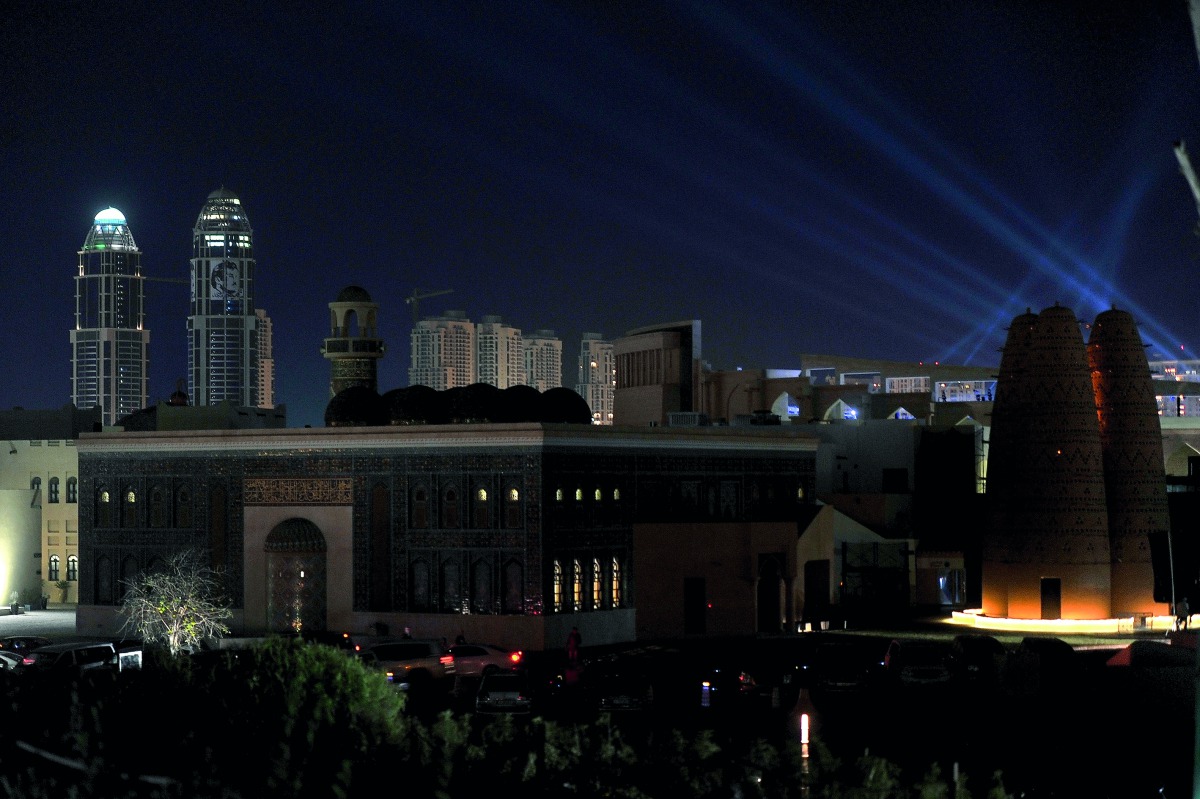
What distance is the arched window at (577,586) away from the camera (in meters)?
44.2

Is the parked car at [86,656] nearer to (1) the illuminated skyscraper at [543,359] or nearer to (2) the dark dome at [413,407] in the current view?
(2) the dark dome at [413,407]


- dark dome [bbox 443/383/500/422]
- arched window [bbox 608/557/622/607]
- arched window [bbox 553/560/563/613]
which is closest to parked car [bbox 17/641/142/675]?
arched window [bbox 553/560/563/613]

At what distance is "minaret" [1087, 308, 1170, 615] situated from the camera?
2053 inches

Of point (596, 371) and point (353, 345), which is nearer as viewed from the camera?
point (353, 345)

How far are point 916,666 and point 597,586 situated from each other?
12.4m

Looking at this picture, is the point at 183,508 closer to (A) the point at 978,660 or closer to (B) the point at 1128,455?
(A) the point at 978,660

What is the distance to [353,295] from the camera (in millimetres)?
56375

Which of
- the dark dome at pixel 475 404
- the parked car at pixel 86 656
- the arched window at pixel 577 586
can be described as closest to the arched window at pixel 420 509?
the dark dome at pixel 475 404

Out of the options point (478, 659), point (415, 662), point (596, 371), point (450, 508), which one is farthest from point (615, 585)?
point (596, 371)

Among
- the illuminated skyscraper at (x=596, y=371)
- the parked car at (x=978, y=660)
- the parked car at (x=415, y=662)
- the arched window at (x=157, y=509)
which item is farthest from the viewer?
the illuminated skyscraper at (x=596, y=371)

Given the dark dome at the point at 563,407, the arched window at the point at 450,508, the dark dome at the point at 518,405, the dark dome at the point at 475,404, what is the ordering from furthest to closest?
the dark dome at the point at 563,407 < the dark dome at the point at 518,405 < the dark dome at the point at 475,404 < the arched window at the point at 450,508

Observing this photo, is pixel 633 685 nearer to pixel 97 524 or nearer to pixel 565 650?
pixel 565 650

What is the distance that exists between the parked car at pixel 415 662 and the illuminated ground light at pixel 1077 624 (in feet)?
70.7

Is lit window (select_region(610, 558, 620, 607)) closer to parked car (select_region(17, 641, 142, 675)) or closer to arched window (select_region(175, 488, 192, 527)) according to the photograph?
arched window (select_region(175, 488, 192, 527))
